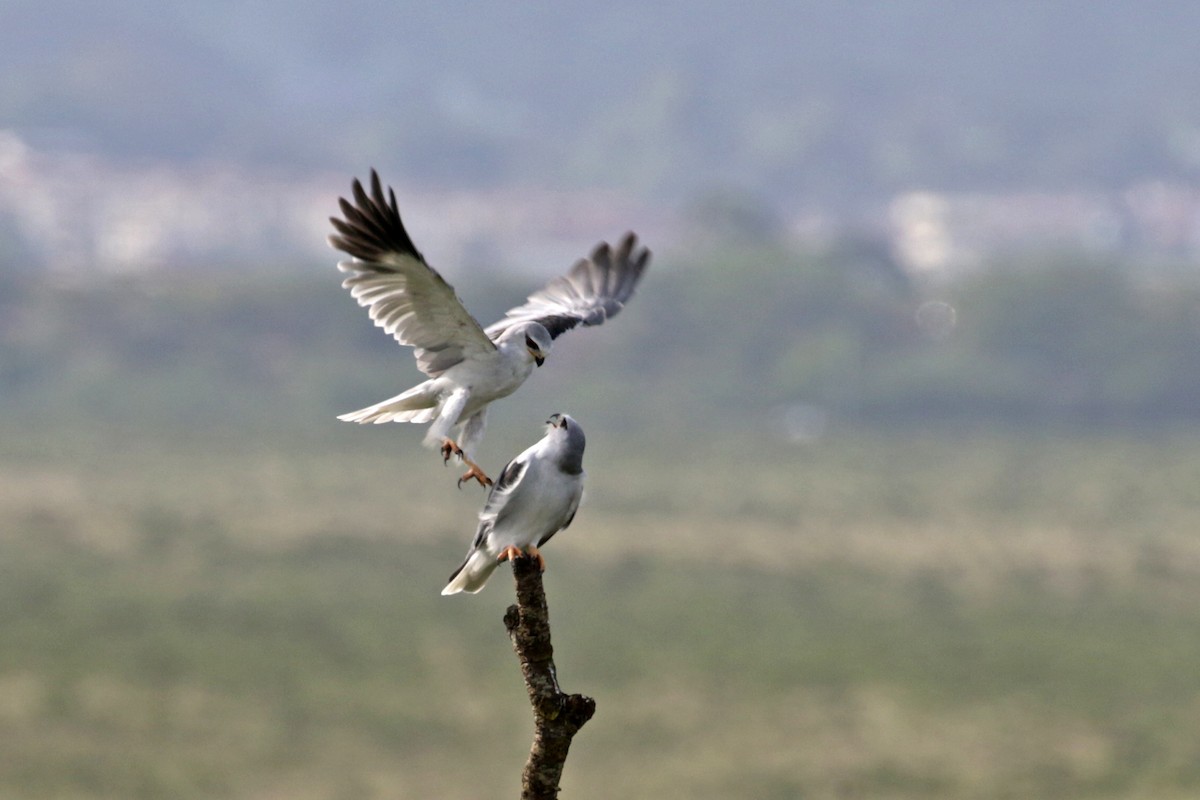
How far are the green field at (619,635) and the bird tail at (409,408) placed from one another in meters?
17.8

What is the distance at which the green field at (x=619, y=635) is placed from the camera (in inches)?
1196

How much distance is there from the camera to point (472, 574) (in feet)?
34.1

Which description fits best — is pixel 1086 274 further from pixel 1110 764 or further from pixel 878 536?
pixel 1110 764

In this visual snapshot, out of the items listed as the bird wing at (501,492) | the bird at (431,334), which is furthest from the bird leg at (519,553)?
the bird at (431,334)

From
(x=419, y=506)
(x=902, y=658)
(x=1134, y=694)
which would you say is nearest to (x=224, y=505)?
(x=419, y=506)

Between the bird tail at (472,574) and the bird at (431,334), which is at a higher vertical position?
the bird at (431,334)

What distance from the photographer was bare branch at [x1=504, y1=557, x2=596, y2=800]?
9422mm

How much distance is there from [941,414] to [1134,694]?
66126 mm

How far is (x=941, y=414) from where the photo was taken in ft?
339

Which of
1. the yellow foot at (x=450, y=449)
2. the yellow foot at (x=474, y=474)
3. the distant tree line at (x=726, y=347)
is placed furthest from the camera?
the distant tree line at (x=726, y=347)

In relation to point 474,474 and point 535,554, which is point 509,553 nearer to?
point 535,554

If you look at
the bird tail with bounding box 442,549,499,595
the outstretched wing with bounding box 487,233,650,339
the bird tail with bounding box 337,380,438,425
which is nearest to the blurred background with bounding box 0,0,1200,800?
the outstretched wing with bounding box 487,233,650,339

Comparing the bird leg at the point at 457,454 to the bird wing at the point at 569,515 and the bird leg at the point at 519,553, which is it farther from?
the bird leg at the point at 519,553

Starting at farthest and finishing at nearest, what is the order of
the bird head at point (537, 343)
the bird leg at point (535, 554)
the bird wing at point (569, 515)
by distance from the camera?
the bird head at point (537, 343) → the bird wing at point (569, 515) → the bird leg at point (535, 554)
